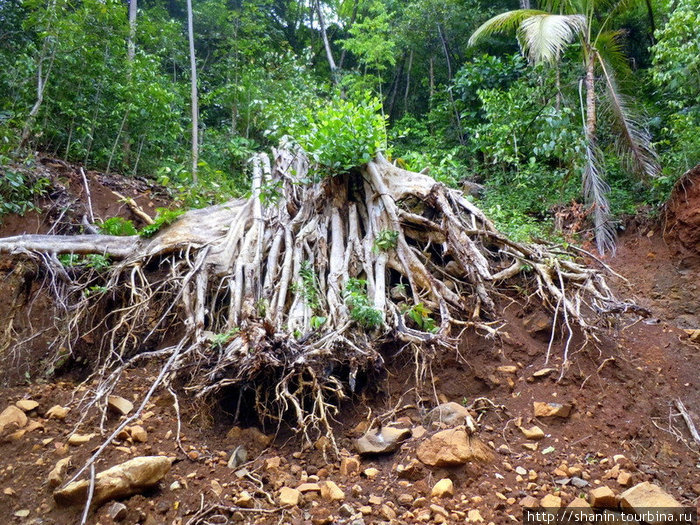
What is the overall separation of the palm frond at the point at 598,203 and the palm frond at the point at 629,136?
0.62 m

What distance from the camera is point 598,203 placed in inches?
260

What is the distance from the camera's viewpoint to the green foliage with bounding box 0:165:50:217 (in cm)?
587

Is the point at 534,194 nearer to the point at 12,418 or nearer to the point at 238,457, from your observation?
the point at 238,457

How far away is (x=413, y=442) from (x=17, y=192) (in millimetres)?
6190

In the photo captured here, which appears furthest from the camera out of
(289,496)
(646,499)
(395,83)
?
(395,83)

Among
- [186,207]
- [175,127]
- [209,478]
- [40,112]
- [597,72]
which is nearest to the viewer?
[209,478]

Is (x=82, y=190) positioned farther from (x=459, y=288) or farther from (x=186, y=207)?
(x=459, y=288)

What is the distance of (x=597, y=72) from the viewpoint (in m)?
8.38

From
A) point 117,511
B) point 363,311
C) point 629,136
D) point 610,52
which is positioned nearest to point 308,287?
point 363,311

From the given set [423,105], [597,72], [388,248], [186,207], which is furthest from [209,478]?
[423,105]

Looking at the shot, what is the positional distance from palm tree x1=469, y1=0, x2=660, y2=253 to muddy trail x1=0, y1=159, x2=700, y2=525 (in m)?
3.28

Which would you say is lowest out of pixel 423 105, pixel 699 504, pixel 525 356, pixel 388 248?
pixel 699 504

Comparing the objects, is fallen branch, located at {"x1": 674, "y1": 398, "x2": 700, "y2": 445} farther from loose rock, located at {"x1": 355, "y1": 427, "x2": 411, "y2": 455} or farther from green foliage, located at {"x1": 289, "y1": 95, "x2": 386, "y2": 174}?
green foliage, located at {"x1": 289, "y1": 95, "x2": 386, "y2": 174}

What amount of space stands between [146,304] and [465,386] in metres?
2.81
